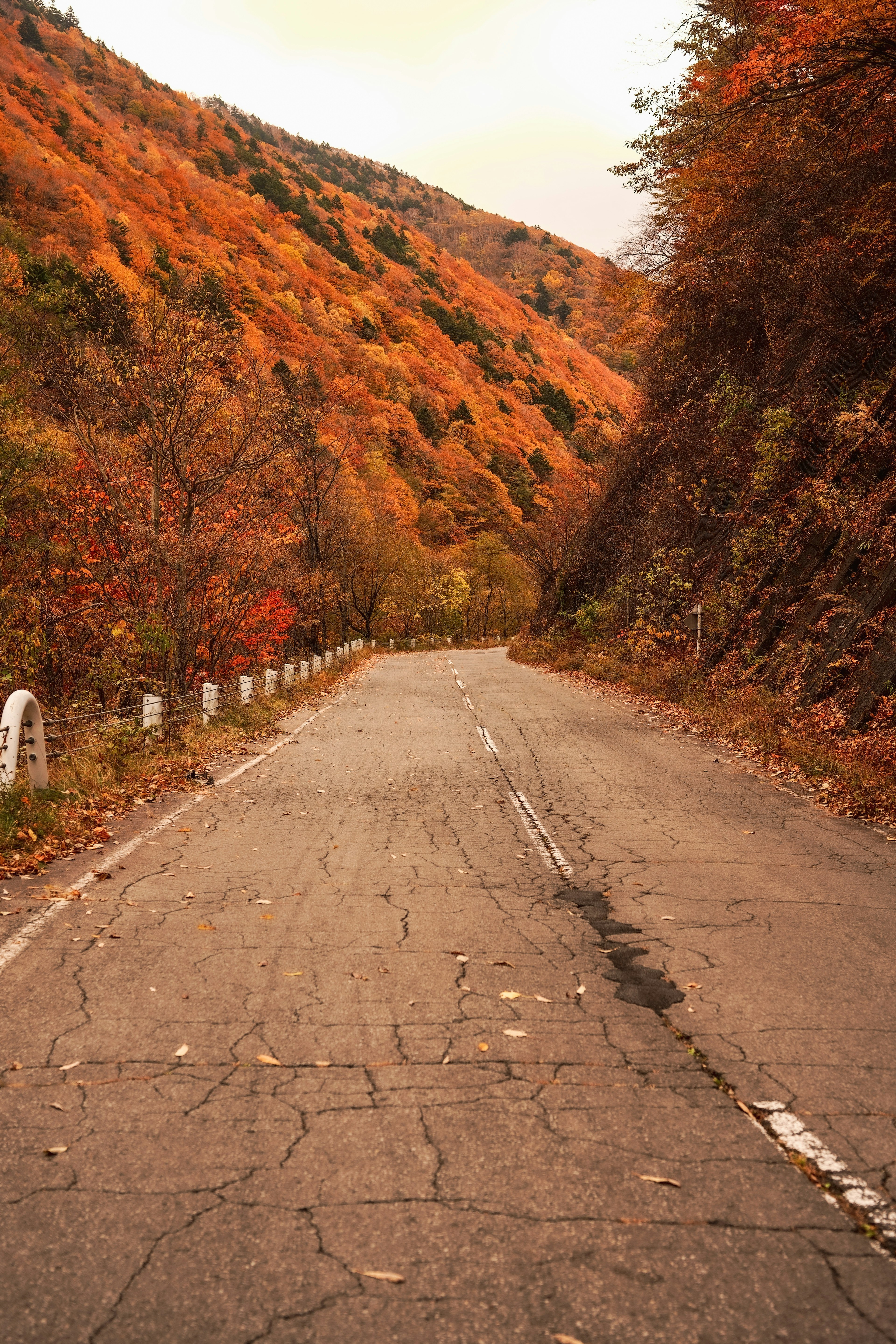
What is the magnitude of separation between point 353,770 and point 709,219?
53.6 feet

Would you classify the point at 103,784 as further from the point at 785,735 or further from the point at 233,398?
the point at 785,735

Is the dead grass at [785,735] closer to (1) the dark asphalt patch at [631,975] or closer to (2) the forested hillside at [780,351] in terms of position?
(2) the forested hillside at [780,351]

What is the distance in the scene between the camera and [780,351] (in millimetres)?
21203

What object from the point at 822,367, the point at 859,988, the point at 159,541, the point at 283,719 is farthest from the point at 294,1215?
the point at 822,367

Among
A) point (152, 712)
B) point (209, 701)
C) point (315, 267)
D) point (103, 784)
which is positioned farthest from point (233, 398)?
point (315, 267)

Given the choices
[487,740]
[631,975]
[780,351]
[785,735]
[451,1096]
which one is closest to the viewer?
[451,1096]

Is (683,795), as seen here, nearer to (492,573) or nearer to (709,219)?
(709,219)

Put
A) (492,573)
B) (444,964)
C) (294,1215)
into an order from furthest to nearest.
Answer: (492,573) < (444,964) < (294,1215)

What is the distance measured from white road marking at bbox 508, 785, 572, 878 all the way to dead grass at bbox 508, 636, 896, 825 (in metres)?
3.24

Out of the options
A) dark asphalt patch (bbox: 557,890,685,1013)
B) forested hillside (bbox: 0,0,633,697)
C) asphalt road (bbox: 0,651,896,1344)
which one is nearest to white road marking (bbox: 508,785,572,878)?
asphalt road (bbox: 0,651,896,1344)

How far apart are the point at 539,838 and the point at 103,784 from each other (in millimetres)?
4854

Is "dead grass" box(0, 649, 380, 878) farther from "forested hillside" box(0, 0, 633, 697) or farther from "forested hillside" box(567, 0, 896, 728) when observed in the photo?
"forested hillside" box(567, 0, 896, 728)

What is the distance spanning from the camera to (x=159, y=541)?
45.6ft

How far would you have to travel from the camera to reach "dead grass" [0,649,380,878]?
280 inches
